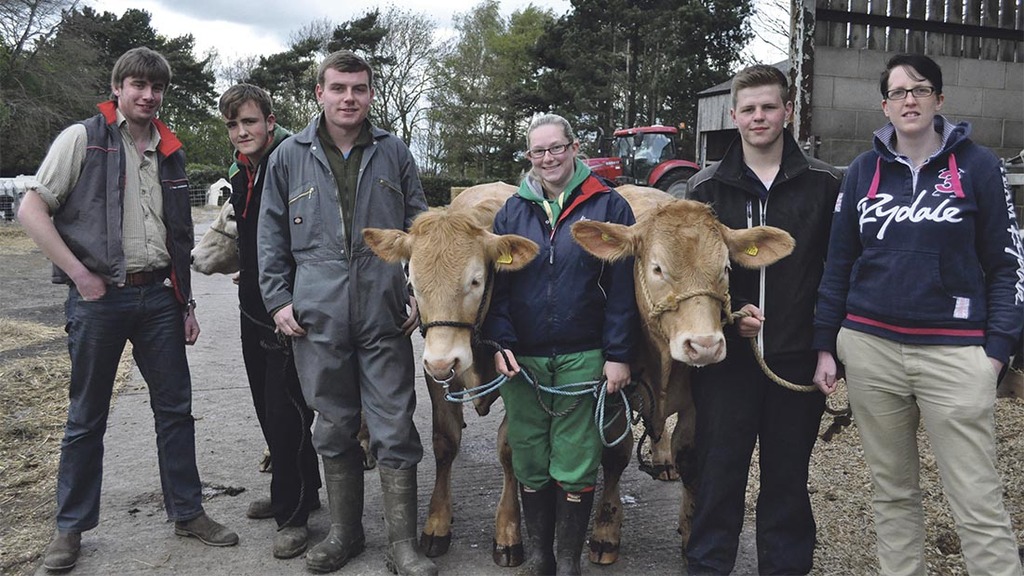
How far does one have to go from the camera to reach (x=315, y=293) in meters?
3.55

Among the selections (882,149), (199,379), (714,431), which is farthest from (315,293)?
(199,379)

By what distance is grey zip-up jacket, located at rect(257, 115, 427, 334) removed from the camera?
3.58 metres

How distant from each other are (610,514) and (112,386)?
2512mm

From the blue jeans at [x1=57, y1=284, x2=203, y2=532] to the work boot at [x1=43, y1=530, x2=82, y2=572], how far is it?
0.16 ft

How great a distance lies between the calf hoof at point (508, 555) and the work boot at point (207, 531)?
4.40ft

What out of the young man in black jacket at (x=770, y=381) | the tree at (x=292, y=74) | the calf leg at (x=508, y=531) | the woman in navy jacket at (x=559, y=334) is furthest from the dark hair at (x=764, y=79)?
the tree at (x=292, y=74)

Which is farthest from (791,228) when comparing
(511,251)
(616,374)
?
(511,251)

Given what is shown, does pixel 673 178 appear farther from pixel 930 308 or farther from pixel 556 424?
pixel 930 308

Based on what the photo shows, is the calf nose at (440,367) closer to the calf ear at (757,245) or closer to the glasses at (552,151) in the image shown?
the glasses at (552,151)

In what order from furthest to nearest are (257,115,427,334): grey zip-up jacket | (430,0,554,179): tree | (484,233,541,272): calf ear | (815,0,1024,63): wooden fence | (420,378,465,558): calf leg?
1. (430,0,554,179): tree
2. (815,0,1024,63): wooden fence
3. (420,378,465,558): calf leg
4. (257,115,427,334): grey zip-up jacket
5. (484,233,541,272): calf ear

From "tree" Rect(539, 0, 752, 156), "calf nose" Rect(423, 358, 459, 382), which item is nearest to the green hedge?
"tree" Rect(539, 0, 752, 156)

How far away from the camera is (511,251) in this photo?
11.1 ft

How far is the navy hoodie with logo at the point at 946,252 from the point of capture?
279 cm

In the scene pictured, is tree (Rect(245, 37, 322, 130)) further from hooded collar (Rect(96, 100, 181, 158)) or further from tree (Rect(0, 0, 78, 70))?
hooded collar (Rect(96, 100, 181, 158))
